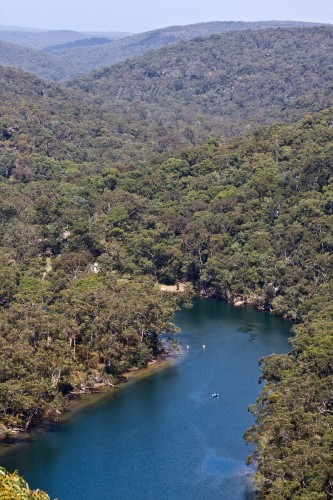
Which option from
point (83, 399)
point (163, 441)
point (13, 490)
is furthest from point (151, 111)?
point (13, 490)

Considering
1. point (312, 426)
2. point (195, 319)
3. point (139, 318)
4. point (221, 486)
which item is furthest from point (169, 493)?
point (195, 319)

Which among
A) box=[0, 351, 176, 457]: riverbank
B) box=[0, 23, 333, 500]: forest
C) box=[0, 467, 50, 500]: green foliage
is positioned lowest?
box=[0, 351, 176, 457]: riverbank

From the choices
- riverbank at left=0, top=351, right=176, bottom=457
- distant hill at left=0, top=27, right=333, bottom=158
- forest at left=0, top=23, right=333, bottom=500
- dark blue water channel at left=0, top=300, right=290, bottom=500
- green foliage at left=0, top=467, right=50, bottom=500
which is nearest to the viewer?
green foliage at left=0, top=467, right=50, bottom=500

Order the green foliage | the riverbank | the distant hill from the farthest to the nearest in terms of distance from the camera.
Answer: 1. the distant hill
2. the riverbank
3. the green foliage

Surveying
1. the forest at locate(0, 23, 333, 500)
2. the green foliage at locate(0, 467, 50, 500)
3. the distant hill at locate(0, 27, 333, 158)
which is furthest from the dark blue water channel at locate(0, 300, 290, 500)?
the distant hill at locate(0, 27, 333, 158)

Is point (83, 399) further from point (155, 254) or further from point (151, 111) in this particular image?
point (151, 111)

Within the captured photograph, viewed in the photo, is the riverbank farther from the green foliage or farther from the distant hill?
the distant hill
